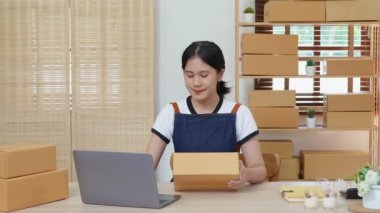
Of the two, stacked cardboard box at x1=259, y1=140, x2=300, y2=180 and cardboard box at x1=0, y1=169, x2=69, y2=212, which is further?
stacked cardboard box at x1=259, y1=140, x2=300, y2=180

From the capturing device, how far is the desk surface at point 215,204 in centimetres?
189

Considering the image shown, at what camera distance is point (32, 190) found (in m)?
1.97

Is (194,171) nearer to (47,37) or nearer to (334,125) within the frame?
(334,125)

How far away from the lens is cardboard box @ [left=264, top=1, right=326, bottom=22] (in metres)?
4.13

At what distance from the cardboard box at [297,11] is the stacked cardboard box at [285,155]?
94 cm

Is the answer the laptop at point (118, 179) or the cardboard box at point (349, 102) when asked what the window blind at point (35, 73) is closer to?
the cardboard box at point (349, 102)

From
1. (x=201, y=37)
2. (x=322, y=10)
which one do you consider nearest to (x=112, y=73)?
(x=201, y=37)

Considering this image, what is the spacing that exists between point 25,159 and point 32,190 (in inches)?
4.5

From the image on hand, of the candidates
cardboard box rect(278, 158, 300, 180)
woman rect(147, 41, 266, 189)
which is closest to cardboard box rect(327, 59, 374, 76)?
cardboard box rect(278, 158, 300, 180)

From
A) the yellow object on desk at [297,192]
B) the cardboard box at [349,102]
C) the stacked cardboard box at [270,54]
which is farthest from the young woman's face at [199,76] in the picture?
the cardboard box at [349,102]

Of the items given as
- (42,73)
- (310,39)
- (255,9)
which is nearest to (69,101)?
(42,73)

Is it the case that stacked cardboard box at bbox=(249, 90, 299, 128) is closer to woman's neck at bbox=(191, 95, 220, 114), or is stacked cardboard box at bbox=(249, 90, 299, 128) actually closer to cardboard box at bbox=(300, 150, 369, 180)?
cardboard box at bbox=(300, 150, 369, 180)

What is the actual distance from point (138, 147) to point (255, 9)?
149 centimetres

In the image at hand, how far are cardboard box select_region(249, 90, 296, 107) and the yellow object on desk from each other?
205cm
